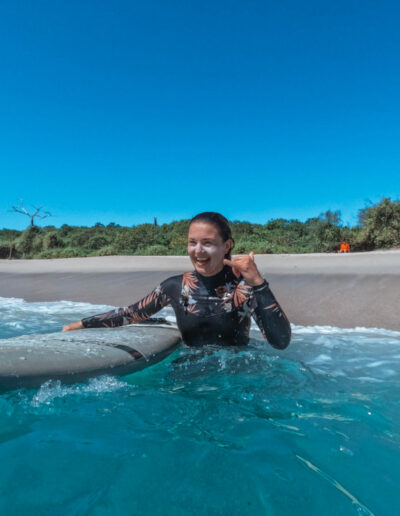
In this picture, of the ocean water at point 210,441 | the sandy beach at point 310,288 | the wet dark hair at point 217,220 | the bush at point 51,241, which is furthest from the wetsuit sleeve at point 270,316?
the bush at point 51,241

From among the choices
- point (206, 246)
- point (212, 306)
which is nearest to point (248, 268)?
point (206, 246)

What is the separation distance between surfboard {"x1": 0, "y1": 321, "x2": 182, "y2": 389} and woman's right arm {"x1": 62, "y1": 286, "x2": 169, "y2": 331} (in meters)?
0.07

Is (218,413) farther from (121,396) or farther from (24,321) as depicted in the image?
(24,321)

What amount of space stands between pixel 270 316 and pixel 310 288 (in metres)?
3.68

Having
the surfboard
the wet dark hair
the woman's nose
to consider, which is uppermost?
the wet dark hair

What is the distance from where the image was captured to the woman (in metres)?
2.01

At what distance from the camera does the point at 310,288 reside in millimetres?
5441

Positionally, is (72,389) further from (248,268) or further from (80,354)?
(248,268)

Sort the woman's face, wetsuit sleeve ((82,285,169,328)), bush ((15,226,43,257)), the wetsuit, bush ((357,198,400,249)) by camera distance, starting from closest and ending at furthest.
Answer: the woman's face
the wetsuit
wetsuit sleeve ((82,285,169,328))
bush ((357,198,400,249))
bush ((15,226,43,257))

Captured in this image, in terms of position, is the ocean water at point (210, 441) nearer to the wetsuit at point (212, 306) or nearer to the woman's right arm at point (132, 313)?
the wetsuit at point (212, 306)

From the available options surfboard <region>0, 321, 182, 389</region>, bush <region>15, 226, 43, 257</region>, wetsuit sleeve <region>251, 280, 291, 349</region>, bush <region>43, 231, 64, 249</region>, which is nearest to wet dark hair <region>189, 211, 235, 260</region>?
wetsuit sleeve <region>251, 280, 291, 349</region>

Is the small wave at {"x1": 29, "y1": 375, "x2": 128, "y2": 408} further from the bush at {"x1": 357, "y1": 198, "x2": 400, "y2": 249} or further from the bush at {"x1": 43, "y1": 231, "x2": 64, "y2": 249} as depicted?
the bush at {"x1": 43, "y1": 231, "x2": 64, "y2": 249}

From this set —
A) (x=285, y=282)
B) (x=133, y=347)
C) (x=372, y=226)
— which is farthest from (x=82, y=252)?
(x=133, y=347)

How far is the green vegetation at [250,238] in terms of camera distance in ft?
52.0
